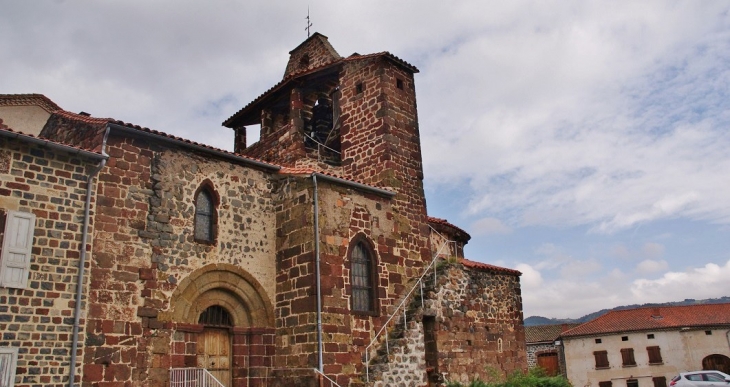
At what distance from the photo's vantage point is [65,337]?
10570 mm

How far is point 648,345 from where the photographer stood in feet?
118

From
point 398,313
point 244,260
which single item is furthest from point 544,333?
point 244,260

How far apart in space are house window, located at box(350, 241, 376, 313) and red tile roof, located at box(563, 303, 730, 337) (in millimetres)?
27034

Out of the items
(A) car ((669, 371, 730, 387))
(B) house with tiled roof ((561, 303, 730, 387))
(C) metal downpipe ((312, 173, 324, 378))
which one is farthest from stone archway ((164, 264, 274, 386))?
(B) house with tiled roof ((561, 303, 730, 387))

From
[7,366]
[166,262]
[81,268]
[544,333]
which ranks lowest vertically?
[7,366]

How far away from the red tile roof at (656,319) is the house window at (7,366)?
3475 centimetres

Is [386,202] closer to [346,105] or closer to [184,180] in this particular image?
[346,105]

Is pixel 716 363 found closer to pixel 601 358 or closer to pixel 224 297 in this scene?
pixel 601 358

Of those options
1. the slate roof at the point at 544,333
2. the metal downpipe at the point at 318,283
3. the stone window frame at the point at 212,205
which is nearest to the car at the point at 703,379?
the metal downpipe at the point at 318,283

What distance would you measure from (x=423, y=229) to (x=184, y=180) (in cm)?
719

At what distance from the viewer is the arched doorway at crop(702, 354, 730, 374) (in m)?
34.2

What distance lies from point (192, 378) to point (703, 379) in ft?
58.6

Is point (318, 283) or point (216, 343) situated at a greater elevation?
point (318, 283)

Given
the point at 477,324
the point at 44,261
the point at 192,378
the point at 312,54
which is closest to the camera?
the point at 44,261
